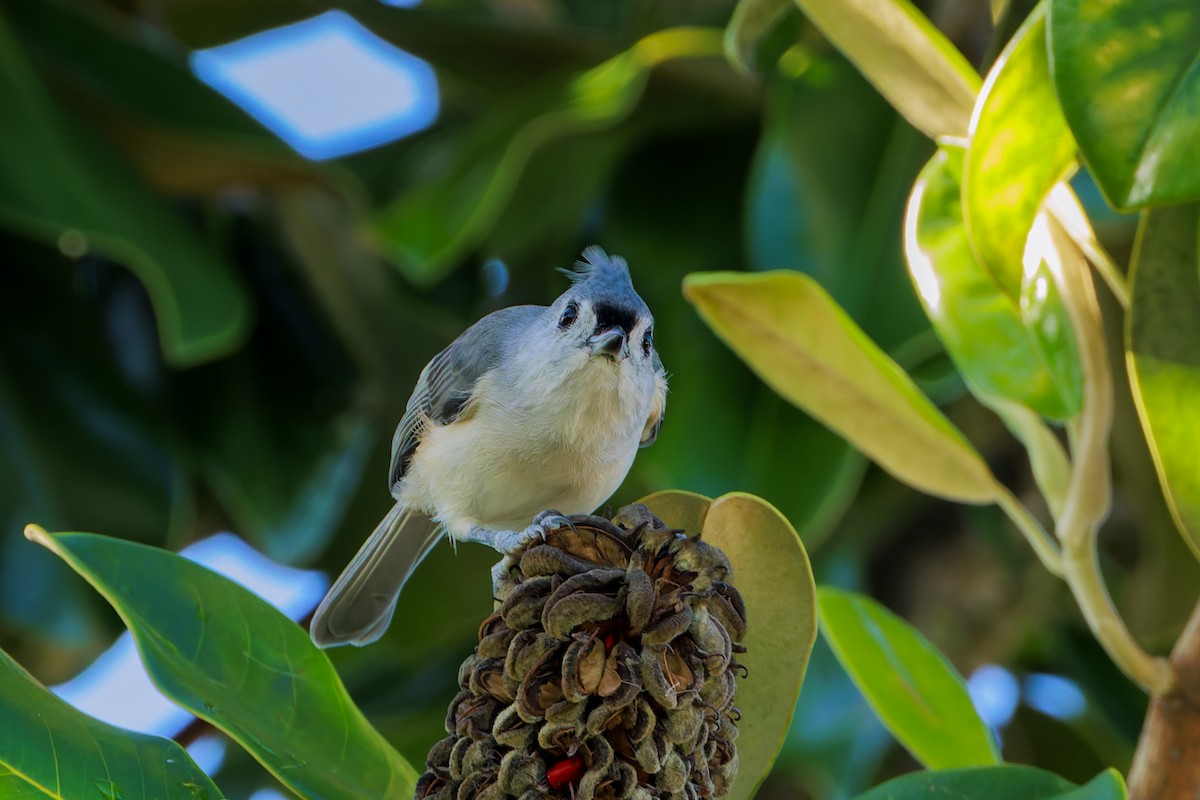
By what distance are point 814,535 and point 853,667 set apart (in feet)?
2.16

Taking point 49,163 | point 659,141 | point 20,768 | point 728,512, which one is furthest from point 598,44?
point 20,768

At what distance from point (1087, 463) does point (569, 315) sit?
509 millimetres

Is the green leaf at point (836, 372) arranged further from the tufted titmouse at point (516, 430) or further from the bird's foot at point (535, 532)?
the bird's foot at point (535, 532)

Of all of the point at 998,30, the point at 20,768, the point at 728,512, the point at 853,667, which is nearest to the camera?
the point at 20,768

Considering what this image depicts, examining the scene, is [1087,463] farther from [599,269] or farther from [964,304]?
[599,269]

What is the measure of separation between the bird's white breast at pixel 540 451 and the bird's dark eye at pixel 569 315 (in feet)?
0.16

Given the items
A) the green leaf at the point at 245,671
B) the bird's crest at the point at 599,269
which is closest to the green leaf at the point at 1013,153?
the bird's crest at the point at 599,269

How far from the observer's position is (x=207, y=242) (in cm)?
257

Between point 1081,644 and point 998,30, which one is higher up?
point 998,30

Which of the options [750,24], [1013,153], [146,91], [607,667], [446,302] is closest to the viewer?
[607,667]

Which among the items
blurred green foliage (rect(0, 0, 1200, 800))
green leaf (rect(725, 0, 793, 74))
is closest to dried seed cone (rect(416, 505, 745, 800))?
green leaf (rect(725, 0, 793, 74))

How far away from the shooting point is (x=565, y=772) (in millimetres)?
985

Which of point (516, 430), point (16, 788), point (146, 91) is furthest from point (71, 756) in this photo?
point (146, 91)

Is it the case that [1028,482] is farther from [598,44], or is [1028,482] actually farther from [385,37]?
[385,37]
